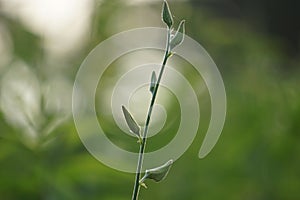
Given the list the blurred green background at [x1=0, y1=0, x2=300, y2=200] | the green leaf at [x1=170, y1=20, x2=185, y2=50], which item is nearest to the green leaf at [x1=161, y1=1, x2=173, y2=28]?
the green leaf at [x1=170, y1=20, x2=185, y2=50]

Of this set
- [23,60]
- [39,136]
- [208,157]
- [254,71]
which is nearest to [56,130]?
[39,136]

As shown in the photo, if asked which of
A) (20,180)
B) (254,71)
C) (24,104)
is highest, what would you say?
(254,71)

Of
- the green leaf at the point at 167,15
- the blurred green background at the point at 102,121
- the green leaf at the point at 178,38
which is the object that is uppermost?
the blurred green background at the point at 102,121

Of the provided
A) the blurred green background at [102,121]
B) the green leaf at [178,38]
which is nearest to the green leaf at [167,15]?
the green leaf at [178,38]

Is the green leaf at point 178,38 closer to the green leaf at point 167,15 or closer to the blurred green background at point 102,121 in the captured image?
the green leaf at point 167,15

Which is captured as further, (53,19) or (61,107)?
(53,19)

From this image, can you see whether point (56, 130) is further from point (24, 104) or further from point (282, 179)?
point (282, 179)

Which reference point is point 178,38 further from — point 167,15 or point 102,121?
point 102,121

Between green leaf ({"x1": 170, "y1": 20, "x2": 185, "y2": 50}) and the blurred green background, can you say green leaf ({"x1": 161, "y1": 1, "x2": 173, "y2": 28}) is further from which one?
the blurred green background
